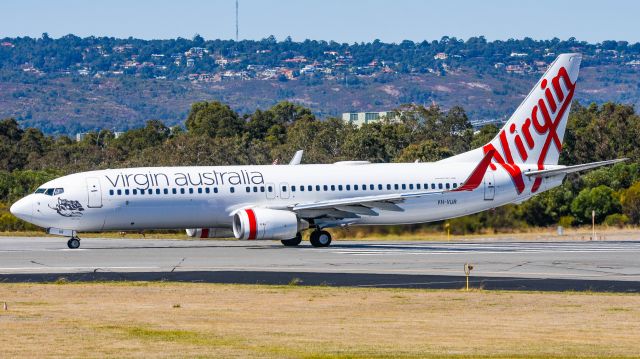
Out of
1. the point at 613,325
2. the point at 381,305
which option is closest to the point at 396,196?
the point at 381,305

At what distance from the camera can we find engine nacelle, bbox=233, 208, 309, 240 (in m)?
47.3

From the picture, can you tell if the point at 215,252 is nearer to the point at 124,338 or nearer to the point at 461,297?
the point at 461,297

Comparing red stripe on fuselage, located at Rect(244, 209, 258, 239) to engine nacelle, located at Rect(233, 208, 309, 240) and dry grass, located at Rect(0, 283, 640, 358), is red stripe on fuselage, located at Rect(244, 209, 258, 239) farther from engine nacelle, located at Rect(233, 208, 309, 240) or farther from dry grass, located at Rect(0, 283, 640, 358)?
dry grass, located at Rect(0, 283, 640, 358)

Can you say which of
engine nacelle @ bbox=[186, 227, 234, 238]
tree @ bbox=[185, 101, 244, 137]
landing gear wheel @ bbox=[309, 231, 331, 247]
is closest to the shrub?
landing gear wheel @ bbox=[309, 231, 331, 247]

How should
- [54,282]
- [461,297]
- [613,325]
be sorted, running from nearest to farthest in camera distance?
[613,325], [461,297], [54,282]

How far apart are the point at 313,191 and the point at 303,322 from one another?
25204mm

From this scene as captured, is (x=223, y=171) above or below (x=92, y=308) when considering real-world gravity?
Answer: above

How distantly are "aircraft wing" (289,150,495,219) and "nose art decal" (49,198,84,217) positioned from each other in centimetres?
853

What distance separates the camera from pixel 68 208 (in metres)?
47.9

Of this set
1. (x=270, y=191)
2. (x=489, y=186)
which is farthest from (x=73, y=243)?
(x=489, y=186)

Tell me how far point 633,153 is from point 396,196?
6095 cm

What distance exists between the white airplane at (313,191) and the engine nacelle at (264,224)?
0.13 feet

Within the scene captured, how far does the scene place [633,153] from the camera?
105 m

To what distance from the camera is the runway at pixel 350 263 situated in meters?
34.9
